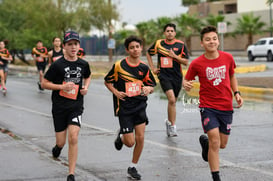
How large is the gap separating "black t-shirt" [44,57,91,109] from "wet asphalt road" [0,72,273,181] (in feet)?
2.89

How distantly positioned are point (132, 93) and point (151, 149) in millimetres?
1969

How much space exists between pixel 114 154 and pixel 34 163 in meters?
1.26

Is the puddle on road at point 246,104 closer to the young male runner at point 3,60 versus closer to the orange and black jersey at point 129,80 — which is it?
the young male runner at point 3,60

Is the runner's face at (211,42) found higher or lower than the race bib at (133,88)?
higher

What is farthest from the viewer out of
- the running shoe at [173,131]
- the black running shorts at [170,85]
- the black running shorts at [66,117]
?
the black running shorts at [170,85]

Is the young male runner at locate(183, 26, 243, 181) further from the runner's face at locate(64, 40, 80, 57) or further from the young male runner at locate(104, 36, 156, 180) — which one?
the runner's face at locate(64, 40, 80, 57)

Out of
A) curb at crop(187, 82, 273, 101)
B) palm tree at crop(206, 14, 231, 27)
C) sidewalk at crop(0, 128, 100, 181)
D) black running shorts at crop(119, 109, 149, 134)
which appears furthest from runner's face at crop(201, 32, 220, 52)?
palm tree at crop(206, 14, 231, 27)

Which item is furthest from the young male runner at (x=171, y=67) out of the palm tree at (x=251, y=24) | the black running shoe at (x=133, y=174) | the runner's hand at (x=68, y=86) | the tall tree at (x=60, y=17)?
the palm tree at (x=251, y=24)

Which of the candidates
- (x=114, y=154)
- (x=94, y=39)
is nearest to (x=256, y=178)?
(x=114, y=154)

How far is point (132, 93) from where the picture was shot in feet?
23.7

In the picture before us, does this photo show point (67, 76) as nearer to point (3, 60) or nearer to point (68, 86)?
point (68, 86)

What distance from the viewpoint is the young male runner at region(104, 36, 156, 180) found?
7.16m

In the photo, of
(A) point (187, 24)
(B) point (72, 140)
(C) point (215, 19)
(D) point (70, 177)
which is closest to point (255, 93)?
(B) point (72, 140)

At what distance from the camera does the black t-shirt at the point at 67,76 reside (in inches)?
278
